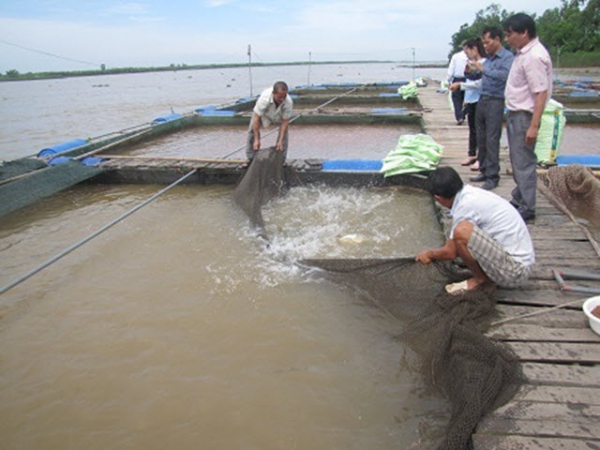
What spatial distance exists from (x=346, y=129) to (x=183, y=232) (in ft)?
22.3

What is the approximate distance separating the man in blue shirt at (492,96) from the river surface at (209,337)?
0.97 m

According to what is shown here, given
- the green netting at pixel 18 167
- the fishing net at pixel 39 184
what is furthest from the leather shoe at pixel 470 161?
the green netting at pixel 18 167

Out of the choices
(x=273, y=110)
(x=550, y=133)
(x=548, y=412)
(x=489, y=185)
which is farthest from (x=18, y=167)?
(x=550, y=133)

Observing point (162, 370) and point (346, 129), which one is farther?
point (346, 129)

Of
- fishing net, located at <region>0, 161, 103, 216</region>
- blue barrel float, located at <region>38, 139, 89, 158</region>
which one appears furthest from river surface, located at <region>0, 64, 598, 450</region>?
blue barrel float, located at <region>38, 139, 89, 158</region>

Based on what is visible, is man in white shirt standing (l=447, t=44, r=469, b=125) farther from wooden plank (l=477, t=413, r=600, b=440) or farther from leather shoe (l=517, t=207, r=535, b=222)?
wooden plank (l=477, t=413, r=600, b=440)

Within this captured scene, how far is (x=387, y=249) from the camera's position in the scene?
3.93 meters

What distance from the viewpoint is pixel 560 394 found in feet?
5.86

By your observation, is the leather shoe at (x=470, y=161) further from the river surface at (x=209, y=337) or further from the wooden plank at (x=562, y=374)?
the wooden plank at (x=562, y=374)

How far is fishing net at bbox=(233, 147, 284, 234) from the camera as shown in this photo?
4.74 m

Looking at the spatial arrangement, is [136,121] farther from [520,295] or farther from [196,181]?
[520,295]

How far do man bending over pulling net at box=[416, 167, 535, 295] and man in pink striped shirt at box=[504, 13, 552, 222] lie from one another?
3.62 feet

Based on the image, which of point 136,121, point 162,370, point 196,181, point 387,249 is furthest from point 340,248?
point 136,121

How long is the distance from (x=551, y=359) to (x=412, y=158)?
3.73 meters
